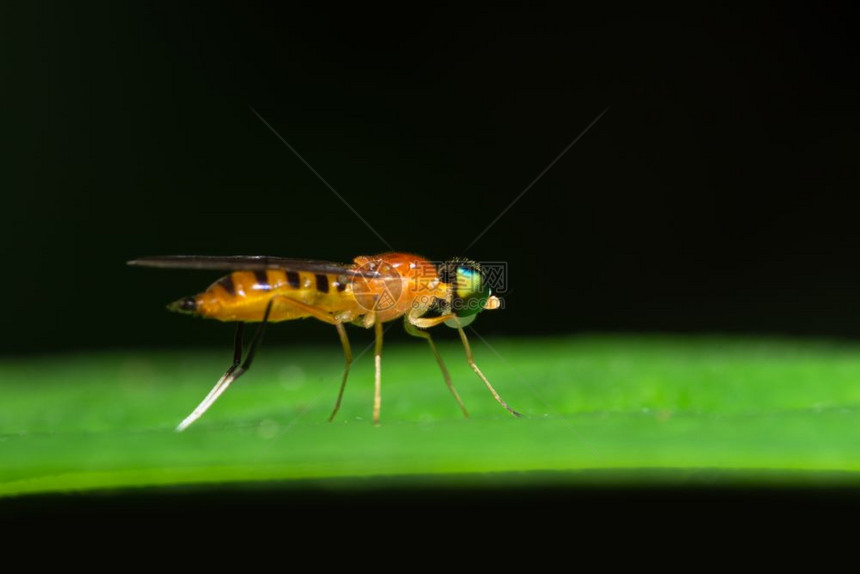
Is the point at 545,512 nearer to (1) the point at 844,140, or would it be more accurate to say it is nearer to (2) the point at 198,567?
(2) the point at 198,567

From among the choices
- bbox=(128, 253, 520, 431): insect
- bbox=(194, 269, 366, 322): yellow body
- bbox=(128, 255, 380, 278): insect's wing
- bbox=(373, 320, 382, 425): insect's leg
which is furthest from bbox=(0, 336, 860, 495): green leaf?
bbox=(128, 255, 380, 278): insect's wing

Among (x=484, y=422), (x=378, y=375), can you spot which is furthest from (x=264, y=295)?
(x=484, y=422)

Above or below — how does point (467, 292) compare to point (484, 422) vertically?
above

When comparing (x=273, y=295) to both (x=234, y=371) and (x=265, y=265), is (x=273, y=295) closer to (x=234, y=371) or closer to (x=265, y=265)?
(x=265, y=265)

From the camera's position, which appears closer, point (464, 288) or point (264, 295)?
point (264, 295)

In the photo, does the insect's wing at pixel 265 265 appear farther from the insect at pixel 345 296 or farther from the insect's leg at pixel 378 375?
the insect's leg at pixel 378 375

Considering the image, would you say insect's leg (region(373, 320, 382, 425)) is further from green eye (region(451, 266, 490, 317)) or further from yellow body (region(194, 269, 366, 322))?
green eye (region(451, 266, 490, 317))

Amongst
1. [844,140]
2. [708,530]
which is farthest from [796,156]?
[708,530]
